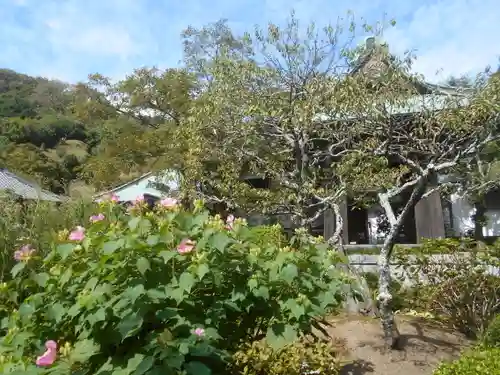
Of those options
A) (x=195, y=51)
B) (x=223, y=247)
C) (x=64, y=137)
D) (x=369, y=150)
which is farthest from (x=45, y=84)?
(x=223, y=247)

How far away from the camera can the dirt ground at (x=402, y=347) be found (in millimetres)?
4457

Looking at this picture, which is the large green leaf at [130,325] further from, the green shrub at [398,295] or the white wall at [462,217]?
the white wall at [462,217]

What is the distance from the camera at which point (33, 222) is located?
5270 millimetres

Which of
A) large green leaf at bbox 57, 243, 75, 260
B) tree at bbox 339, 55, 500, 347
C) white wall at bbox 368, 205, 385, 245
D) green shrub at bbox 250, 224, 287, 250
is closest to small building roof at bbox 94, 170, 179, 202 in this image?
white wall at bbox 368, 205, 385, 245

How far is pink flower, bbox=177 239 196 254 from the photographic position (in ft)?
8.31

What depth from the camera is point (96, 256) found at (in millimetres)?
2781

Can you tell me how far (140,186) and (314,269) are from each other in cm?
1359

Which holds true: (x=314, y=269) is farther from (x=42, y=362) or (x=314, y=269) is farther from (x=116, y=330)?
(x=42, y=362)

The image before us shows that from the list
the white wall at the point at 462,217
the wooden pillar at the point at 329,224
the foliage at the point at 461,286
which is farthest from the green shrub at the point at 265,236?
the white wall at the point at 462,217

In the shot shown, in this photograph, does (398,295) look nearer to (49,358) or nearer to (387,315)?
(387,315)

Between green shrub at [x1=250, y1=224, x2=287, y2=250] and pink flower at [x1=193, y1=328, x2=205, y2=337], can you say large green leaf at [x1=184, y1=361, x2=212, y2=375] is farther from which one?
green shrub at [x1=250, y1=224, x2=287, y2=250]

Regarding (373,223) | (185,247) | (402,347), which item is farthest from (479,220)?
(185,247)

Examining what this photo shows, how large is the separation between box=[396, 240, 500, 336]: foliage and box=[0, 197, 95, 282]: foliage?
4.12 metres

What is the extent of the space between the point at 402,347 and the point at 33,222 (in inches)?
157
